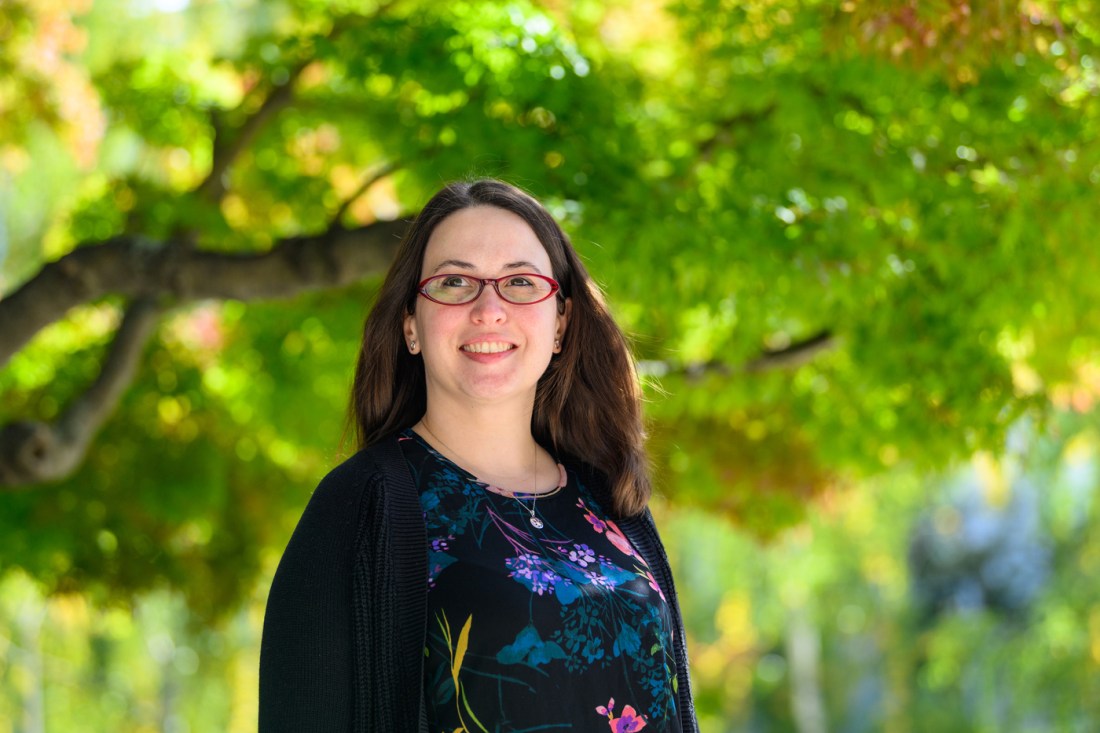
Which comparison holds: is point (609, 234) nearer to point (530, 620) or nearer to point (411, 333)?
point (411, 333)

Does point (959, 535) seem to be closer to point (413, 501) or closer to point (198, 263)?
point (198, 263)

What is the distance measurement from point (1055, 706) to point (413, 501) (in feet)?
45.2

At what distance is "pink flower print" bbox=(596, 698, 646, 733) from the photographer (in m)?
2.14

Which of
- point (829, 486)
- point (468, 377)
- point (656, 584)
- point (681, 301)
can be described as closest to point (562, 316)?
point (468, 377)

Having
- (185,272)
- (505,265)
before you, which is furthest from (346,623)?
(185,272)

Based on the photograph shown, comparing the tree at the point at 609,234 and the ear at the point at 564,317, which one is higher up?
the tree at the point at 609,234

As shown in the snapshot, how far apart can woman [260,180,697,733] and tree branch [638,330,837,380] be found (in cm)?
400

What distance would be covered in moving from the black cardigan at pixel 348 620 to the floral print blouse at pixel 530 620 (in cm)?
6

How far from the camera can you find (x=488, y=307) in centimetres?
227

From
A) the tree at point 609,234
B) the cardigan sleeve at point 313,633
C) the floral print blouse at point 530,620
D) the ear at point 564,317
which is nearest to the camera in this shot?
the cardigan sleeve at point 313,633

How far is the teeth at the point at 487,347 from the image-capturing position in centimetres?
229

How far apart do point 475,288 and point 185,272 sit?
333 centimetres

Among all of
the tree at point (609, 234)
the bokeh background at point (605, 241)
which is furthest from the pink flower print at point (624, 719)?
the tree at point (609, 234)

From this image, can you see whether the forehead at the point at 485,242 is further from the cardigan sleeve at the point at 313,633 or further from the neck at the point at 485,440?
the cardigan sleeve at the point at 313,633
